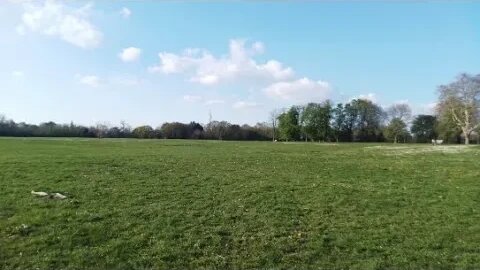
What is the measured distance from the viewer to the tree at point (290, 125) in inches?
5778

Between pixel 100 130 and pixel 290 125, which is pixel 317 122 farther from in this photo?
pixel 100 130

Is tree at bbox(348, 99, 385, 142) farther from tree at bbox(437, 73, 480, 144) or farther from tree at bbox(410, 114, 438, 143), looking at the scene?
tree at bbox(437, 73, 480, 144)

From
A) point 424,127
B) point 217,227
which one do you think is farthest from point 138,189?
point 424,127

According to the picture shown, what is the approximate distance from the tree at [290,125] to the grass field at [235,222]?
124977 mm

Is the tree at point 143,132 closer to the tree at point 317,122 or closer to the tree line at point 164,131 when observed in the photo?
the tree line at point 164,131

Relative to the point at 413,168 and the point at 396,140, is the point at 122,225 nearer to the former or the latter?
the point at 413,168

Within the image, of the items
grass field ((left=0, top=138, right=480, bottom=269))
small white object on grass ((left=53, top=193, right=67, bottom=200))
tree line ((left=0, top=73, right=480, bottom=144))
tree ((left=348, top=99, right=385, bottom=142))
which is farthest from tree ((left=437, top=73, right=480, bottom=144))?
small white object on grass ((left=53, top=193, right=67, bottom=200))

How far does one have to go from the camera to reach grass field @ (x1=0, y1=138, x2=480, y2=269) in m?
10.7

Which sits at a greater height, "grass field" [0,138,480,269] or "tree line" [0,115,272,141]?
"tree line" [0,115,272,141]

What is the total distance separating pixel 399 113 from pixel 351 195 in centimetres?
14139

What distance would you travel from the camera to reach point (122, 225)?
13.0 m

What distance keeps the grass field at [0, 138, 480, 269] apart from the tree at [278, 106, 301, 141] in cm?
12498

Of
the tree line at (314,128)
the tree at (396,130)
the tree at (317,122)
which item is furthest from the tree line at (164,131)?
the tree at (396,130)

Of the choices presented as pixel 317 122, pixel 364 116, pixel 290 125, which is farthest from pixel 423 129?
pixel 290 125
